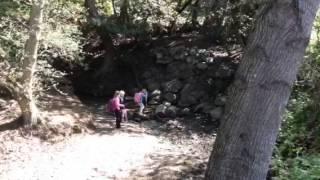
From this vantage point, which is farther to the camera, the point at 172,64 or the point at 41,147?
the point at 172,64

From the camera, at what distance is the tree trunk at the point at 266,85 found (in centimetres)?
310

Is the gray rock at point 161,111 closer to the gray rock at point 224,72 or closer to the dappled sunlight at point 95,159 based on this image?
the gray rock at point 224,72

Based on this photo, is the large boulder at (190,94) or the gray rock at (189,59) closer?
the large boulder at (190,94)

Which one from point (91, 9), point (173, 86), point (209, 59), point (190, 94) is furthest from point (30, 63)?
point (209, 59)

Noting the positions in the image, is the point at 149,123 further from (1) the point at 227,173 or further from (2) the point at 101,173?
(1) the point at 227,173

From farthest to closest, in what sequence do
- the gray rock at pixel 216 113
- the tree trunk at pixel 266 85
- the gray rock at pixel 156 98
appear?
the gray rock at pixel 156 98 → the gray rock at pixel 216 113 → the tree trunk at pixel 266 85

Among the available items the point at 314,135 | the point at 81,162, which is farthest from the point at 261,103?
the point at 81,162

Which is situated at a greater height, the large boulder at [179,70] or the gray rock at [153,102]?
the large boulder at [179,70]

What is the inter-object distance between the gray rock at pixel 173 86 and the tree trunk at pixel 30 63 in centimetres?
736

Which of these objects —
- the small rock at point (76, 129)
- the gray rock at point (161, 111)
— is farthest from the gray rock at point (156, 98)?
the small rock at point (76, 129)

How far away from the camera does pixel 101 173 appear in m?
11.1

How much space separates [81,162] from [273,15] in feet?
30.8

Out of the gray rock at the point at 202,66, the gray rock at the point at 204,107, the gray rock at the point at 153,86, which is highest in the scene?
the gray rock at the point at 202,66

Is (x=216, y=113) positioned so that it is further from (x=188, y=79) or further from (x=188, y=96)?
(x=188, y=79)
